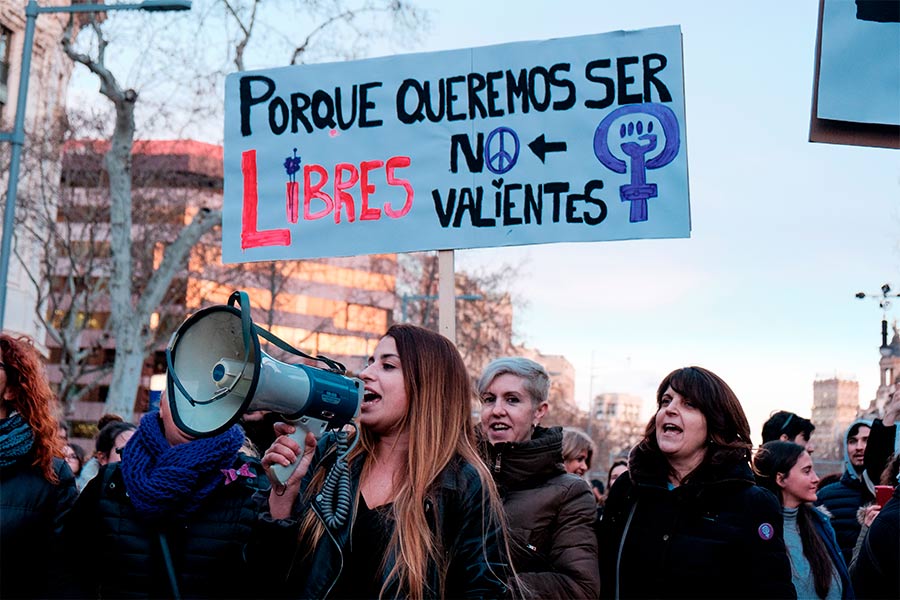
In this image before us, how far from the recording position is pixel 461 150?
4.96 m

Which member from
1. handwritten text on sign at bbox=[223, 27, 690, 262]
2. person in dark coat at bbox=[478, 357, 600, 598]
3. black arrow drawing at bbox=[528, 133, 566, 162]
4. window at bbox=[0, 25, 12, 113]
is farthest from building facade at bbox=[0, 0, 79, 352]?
person in dark coat at bbox=[478, 357, 600, 598]

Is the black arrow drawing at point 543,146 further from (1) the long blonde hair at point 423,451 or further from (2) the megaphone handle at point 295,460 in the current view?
(2) the megaphone handle at point 295,460

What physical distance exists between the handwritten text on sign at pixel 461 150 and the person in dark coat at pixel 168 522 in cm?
172

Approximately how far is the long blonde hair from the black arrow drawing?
1.74m

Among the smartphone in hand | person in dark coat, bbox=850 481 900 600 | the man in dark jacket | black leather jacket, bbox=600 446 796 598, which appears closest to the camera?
person in dark coat, bbox=850 481 900 600

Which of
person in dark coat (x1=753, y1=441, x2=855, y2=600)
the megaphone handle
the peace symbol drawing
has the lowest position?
person in dark coat (x1=753, y1=441, x2=855, y2=600)

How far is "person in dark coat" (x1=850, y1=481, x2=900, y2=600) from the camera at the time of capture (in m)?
3.36

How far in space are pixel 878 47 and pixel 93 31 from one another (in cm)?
1289

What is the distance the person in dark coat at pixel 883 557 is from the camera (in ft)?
11.0

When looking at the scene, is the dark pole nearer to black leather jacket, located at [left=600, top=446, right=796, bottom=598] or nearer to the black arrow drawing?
the black arrow drawing

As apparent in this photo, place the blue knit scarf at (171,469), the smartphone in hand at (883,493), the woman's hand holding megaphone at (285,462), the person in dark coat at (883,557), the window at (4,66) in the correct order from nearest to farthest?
the woman's hand holding megaphone at (285,462)
the blue knit scarf at (171,469)
the person in dark coat at (883,557)
the smartphone in hand at (883,493)
the window at (4,66)

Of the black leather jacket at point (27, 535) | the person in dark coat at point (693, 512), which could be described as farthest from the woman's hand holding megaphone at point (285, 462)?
the person in dark coat at point (693, 512)

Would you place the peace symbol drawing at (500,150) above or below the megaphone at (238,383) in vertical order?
above

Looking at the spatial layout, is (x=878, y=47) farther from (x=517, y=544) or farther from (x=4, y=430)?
(x=4, y=430)
